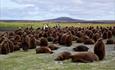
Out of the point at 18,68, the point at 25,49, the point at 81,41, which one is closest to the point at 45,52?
the point at 25,49

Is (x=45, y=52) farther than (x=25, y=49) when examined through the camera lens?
No

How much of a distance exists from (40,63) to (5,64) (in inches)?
88.8

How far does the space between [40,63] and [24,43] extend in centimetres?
1203

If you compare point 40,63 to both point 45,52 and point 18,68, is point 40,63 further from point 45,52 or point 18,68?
point 45,52

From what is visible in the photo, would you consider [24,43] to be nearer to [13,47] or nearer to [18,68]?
[13,47]

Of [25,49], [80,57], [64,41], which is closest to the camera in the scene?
[80,57]

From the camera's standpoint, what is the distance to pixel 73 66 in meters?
17.6

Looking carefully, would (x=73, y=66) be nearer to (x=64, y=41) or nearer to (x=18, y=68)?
(x=18, y=68)

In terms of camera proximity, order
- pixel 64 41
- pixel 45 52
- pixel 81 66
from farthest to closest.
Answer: pixel 64 41 → pixel 45 52 → pixel 81 66

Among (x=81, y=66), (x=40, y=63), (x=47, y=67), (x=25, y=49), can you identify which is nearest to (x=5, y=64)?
(x=40, y=63)

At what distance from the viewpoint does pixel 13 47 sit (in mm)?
30109

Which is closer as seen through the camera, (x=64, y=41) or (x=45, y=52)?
(x=45, y=52)

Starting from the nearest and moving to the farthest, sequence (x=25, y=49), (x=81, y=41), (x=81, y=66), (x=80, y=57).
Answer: (x=81, y=66) < (x=80, y=57) < (x=25, y=49) < (x=81, y=41)

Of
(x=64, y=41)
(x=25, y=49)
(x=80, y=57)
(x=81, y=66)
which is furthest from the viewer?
(x=64, y=41)
